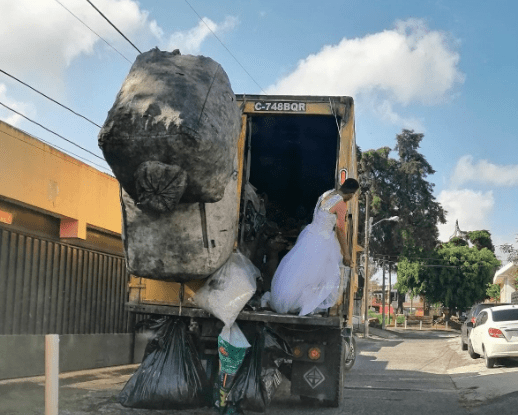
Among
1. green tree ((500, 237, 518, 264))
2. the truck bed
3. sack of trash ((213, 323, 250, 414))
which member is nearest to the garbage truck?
the truck bed

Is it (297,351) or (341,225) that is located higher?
(341,225)

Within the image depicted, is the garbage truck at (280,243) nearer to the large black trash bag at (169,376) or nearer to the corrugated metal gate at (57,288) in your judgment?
the large black trash bag at (169,376)

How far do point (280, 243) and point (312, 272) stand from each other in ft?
5.43

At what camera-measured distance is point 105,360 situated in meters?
12.6

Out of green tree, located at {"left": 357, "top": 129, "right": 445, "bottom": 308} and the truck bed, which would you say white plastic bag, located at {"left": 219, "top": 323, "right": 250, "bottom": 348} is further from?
green tree, located at {"left": 357, "top": 129, "right": 445, "bottom": 308}

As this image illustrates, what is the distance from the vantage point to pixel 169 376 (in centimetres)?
676

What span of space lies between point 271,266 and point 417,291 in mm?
40633

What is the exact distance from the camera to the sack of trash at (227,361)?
21.3 feet

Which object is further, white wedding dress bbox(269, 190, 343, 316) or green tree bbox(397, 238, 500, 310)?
green tree bbox(397, 238, 500, 310)

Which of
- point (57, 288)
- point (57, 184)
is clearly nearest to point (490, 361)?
point (57, 288)

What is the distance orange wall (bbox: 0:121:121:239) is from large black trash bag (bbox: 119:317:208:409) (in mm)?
3771

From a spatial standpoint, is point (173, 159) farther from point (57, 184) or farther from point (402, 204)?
point (402, 204)

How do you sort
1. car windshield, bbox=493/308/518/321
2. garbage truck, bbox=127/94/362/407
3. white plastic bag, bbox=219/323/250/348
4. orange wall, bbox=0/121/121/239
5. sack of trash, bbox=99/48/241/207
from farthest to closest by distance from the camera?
car windshield, bbox=493/308/518/321
orange wall, bbox=0/121/121/239
garbage truck, bbox=127/94/362/407
white plastic bag, bbox=219/323/250/348
sack of trash, bbox=99/48/241/207

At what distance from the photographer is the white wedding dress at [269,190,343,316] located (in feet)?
22.9
